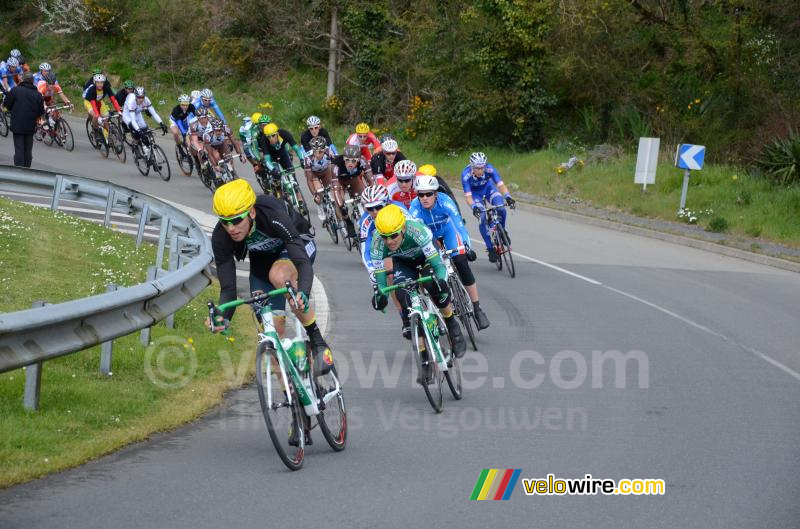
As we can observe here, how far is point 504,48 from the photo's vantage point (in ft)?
105

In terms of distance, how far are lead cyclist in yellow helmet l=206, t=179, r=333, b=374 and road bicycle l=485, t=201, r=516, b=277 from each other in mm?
8437

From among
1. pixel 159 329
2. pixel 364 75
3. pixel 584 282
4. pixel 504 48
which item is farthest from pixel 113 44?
pixel 159 329

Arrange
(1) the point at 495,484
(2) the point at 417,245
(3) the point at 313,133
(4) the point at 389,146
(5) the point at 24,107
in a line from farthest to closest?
1. (5) the point at 24,107
2. (3) the point at 313,133
3. (4) the point at 389,146
4. (2) the point at 417,245
5. (1) the point at 495,484

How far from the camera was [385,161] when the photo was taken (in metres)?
17.5

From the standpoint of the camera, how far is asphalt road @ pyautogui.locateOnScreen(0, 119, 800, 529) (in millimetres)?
6512

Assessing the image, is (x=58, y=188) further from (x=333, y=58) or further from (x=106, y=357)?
(x=333, y=58)

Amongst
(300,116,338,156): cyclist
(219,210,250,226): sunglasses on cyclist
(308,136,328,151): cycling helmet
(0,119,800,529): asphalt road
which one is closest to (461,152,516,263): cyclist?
(0,119,800,529): asphalt road

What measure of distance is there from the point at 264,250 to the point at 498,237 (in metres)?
9.01

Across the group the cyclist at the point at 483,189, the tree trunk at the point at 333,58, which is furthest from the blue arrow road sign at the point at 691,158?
the tree trunk at the point at 333,58

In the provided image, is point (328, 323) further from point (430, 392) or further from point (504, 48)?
point (504, 48)

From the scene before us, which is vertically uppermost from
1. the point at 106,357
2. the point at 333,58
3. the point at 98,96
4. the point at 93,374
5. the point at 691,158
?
the point at 333,58

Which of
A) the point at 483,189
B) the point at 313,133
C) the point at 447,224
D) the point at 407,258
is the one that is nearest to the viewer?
the point at 407,258

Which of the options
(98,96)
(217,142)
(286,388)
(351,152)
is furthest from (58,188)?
(286,388)

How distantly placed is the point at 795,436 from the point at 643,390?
5.87ft
